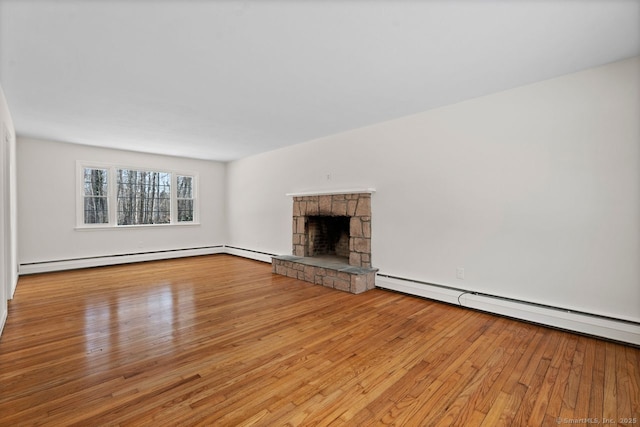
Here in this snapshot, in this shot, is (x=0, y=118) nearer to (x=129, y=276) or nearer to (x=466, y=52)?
(x=129, y=276)

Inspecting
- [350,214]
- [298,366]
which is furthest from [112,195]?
[298,366]

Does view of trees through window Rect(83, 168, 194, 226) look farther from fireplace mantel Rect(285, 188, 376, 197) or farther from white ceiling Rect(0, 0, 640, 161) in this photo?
fireplace mantel Rect(285, 188, 376, 197)

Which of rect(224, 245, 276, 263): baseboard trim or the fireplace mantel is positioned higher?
the fireplace mantel

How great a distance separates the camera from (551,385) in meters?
1.92

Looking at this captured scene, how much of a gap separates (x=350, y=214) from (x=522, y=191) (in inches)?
91.1

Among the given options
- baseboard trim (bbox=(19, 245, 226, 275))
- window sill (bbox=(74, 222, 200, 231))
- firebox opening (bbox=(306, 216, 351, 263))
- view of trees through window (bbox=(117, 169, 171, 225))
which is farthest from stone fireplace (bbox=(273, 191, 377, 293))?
view of trees through window (bbox=(117, 169, 171, 225))

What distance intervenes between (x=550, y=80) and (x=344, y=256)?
12.7 ft

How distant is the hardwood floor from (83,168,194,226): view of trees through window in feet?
9.12

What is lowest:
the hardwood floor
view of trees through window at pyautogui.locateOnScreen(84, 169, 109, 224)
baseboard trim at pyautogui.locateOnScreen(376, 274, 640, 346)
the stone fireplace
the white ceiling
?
the hardwood floor

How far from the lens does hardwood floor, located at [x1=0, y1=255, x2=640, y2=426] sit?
5.44ft

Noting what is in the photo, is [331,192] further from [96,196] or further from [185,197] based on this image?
[96,196]

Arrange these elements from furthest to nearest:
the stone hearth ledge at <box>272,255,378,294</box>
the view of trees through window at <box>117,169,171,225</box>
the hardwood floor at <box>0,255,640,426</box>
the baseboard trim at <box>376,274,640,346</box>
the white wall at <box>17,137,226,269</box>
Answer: the view of trees through window at <box>117,169,171,225</box>, the white wall at <box>17,137,226,269</box>, the stone hearth ledge at <box>272,255,378,294</box>, the baseboard trim at <box>376,274,640,346</box>, the hardwood floor at <box>0,255,640,426</box>

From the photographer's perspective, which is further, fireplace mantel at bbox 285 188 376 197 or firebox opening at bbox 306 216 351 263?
firebox opening at bbox 306 216 351 263

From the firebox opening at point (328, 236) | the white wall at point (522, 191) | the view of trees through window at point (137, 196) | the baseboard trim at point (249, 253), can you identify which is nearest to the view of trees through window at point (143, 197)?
the view of trees through window at point (137, 196)
